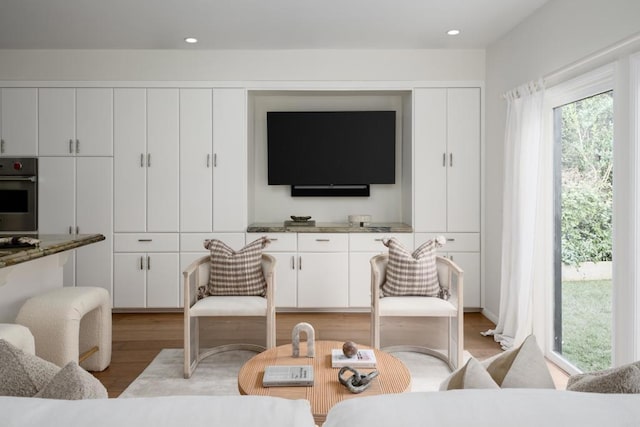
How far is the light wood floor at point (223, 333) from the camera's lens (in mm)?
3332

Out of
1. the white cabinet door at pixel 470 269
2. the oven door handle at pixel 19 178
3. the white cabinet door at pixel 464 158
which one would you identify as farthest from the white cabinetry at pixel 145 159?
the white cabinet door at pixel 470 269

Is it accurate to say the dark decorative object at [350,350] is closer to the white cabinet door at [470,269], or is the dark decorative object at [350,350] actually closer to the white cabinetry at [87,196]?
the white cabinet door at [470,269]

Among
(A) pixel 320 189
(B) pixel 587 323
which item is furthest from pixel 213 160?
(B) pixel 587 323

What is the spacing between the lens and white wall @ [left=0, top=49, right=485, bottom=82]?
470 cm

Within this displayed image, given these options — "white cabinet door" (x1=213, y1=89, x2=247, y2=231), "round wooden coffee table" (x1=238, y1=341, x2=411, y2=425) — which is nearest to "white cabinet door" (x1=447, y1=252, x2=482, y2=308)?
"white cabinet door" (x1=213, y1=89, x2=247, y2=231)

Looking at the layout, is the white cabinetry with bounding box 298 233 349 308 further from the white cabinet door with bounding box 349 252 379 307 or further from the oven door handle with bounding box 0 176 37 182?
the oven door handle with bounding box 0 176 37 182

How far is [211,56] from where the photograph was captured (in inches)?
185

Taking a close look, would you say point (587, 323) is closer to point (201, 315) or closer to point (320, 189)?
point (201, 315)

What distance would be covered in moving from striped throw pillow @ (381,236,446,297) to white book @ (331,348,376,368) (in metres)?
0.97

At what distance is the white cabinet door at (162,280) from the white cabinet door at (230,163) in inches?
22.9

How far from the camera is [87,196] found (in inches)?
185

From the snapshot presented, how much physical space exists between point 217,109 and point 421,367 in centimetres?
314

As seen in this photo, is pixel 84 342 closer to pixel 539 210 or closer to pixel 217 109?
pixel 217 109

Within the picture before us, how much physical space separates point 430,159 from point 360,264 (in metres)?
1.29
